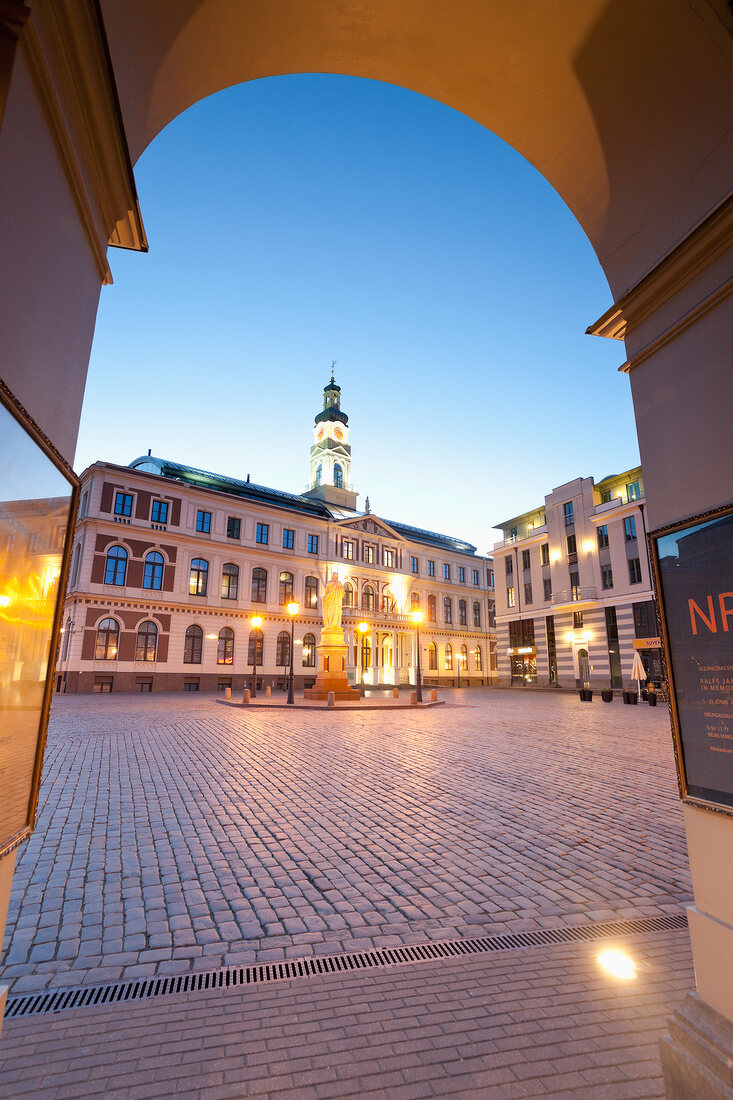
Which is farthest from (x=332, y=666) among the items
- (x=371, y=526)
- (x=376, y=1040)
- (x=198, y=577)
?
(x=371, y=526)

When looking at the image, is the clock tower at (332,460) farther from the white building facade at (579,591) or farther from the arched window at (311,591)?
the white building facade at (579,591)

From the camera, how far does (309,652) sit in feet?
140

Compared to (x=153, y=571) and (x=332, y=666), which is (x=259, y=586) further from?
(x=332, y=666)

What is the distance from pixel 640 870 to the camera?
4.86m

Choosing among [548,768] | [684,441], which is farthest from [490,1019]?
[548,768]

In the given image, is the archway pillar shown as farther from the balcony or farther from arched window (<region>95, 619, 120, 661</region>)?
the balcony

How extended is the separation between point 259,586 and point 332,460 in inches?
926

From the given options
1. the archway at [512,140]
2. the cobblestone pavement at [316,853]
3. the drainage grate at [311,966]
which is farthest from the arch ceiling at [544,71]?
the cobblestone pavement at [316,853]

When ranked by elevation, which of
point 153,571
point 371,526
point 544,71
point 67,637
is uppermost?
point 371,526

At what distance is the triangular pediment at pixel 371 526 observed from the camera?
1900 inches

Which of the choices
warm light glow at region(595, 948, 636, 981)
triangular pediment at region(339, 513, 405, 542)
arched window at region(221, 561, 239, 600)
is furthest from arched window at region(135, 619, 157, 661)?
Answer: warm light glow at region(595, 948, 636, 981)

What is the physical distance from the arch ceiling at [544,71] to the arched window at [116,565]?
32.9 meters

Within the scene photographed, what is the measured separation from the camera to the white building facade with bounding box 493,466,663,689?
113 ft

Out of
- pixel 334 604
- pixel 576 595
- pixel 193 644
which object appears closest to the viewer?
pixel 334 604
